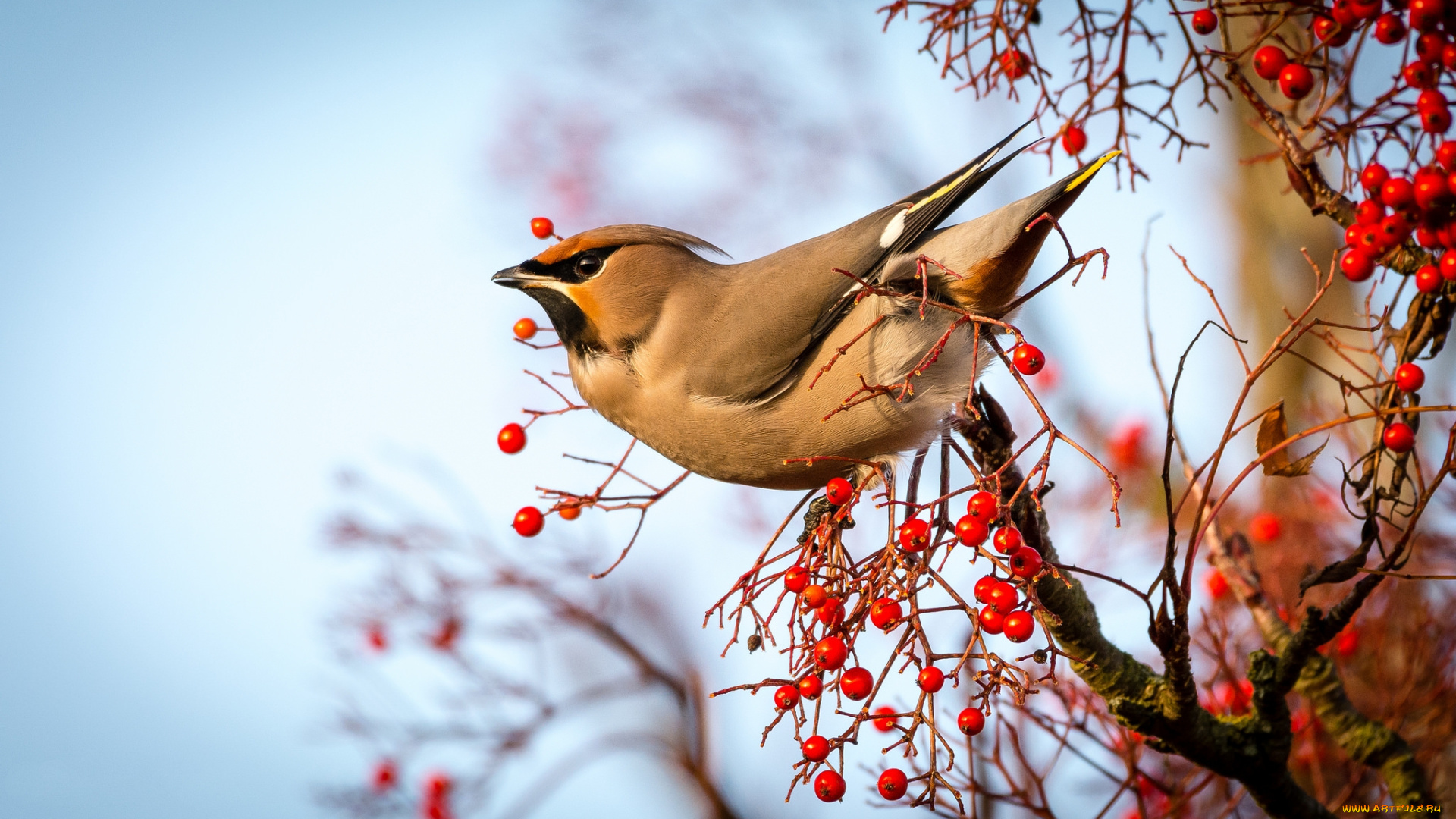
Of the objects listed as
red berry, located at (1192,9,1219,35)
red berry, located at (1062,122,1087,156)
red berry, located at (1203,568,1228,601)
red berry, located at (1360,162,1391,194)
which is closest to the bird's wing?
red berry, located at (1062,122,1087,156)

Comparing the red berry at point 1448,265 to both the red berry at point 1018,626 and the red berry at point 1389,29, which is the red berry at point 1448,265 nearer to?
the red berry at point 1389,29

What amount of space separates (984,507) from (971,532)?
4 centimetres

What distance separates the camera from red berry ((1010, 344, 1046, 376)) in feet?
5.20

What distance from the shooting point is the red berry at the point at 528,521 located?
2330 millimetres

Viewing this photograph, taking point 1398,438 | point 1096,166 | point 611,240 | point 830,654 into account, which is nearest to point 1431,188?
point 1398,438

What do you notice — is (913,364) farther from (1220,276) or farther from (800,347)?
(1220,276)

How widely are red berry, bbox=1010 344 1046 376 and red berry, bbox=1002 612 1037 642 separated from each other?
0.37m

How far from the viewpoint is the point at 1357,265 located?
66.3 inches

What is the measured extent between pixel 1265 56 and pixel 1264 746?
1.20 meters

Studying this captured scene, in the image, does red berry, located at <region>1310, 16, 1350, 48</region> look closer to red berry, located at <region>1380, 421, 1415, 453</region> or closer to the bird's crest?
red berry, located at <region>1380, 421, 1415, 453</region>

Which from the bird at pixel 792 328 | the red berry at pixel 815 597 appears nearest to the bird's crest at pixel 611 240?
the bird at pixel 792 328

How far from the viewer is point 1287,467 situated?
1.77 m

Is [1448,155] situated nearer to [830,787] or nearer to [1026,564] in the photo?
[1026,564]

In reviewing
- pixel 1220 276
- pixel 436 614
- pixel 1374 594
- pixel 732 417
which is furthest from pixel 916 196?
pixel 1220 276
